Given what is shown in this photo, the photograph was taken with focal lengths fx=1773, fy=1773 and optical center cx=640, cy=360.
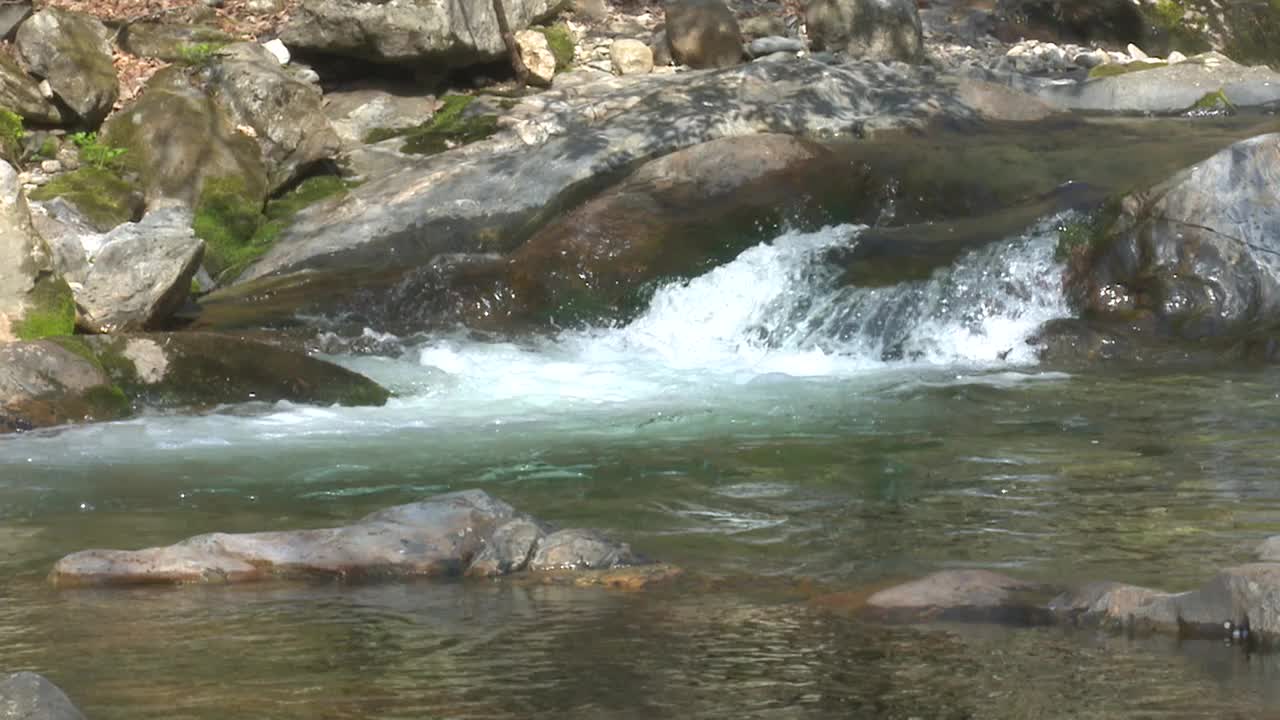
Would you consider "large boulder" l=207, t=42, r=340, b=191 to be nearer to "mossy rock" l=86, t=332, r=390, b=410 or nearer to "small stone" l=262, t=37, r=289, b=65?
"small stone" l=262, t=37, r=289, b=65

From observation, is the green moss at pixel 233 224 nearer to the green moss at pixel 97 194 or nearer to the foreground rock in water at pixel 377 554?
the green moss at pixel 97 194

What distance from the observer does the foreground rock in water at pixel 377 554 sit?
5871 mm

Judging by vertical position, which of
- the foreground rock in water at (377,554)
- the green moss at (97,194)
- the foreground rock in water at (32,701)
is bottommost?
the foreground rock in water at (377,554)

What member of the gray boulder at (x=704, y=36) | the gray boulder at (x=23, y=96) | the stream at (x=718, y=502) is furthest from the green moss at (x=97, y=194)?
the gray boulder at (x=704, y=36)

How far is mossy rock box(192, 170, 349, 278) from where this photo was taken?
50.8ft

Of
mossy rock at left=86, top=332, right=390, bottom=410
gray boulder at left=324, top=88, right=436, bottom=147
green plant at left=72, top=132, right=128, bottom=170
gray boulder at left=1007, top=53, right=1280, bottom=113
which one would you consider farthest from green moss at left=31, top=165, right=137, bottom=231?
gray boulder at left=1007, top=53, right=1280, bottom=113

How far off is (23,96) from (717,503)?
11.4 metres

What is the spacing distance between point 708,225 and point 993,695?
1036 centimetres

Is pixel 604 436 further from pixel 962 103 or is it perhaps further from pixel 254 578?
pixel 962 103

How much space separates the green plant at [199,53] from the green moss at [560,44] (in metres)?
3.77

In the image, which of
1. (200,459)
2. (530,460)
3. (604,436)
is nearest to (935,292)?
(604,436)

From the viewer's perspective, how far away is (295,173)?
16.9 metres

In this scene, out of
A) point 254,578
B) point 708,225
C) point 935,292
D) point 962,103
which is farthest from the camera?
point 962,103

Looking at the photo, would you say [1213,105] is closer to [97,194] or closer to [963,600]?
[97,194]
